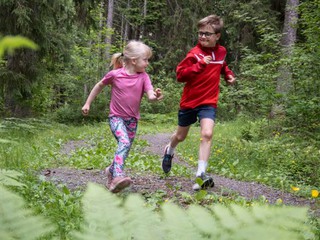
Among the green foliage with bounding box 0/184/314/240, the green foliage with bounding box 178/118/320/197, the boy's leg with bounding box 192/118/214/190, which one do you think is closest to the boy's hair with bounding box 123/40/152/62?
the boy's leg with bounding box 192/118/214/190

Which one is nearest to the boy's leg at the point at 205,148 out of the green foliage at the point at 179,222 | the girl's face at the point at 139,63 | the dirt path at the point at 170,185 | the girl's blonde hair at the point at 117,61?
the dirt path at the point at 170,185

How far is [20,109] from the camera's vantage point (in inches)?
490

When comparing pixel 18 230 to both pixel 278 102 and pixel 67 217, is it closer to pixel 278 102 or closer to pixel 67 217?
pixel 67 217

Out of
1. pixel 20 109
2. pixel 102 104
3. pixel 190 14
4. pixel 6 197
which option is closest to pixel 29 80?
pixel 20 109

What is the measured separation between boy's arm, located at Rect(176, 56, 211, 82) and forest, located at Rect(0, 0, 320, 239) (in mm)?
1244

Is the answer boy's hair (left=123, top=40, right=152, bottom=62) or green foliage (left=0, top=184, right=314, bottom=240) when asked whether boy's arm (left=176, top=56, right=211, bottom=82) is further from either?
green foliage (left=0, top=184, right=314, bottom=240)

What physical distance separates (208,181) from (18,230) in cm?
393

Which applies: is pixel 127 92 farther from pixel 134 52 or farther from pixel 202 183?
pixel 202 183

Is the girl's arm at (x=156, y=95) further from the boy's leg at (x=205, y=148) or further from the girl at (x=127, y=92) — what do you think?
the boy's leg at (x=205, y=148)

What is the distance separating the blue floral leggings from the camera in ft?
13.2

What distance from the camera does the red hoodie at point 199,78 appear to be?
4.62 meters

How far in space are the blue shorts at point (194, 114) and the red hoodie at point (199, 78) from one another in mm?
51

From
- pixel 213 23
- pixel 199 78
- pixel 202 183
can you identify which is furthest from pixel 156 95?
pixel 213 23

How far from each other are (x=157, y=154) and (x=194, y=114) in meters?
3.53
